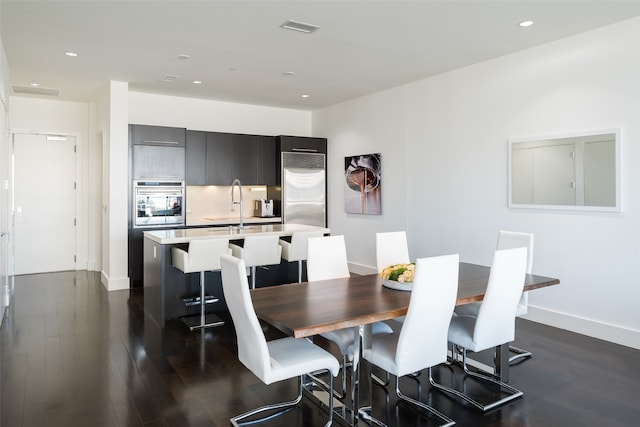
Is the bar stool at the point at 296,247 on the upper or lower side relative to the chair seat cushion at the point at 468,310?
upper

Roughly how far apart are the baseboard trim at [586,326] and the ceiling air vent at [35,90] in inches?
280

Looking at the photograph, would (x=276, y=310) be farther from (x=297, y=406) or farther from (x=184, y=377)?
(x=184, y=377)

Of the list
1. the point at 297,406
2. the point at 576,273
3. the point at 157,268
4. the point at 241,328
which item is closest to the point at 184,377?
the point at 297,406

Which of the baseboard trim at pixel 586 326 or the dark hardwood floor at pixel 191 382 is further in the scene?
the baseboard trim at pixel 586 326

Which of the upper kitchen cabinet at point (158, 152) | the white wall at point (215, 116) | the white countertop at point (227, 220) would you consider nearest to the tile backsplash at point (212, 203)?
the white countertop at point (227, 220)

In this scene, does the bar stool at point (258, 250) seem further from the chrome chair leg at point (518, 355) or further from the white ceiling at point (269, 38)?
the chrome chair leg at point (518, 355)

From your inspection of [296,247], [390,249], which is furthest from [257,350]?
[296,247]

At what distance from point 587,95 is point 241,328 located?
3.91m

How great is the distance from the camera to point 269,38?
4332mm

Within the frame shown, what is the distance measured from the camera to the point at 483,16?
3807 millimetres

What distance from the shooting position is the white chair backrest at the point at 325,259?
136 inches

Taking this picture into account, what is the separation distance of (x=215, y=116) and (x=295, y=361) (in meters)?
5.80

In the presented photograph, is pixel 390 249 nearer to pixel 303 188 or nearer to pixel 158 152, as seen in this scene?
pixel 303 188

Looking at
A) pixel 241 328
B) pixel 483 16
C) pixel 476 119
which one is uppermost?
pixel 483 16
